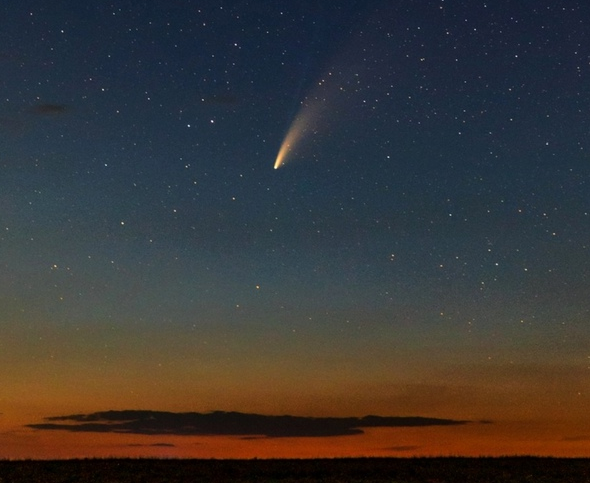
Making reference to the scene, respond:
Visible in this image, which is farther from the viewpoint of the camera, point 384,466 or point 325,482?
point 384,466

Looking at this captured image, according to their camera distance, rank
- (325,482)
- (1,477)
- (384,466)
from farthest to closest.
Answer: (384,466) < (1,477) < (325,482)

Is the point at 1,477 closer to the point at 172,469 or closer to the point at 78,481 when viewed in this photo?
the point at 78,481

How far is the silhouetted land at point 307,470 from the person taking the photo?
34.5 meters

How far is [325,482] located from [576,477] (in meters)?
9.39

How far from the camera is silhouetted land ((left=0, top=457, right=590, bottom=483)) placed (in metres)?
34.5

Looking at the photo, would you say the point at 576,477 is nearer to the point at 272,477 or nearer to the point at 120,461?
the point at 272,477

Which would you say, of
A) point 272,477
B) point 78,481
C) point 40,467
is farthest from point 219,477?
point 40,467

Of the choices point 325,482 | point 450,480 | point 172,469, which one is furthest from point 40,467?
point 450,480

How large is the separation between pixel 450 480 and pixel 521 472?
12.2 feet

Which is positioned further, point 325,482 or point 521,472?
point 521,472

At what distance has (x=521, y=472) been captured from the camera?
36.4 metres

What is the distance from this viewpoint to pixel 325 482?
33.2 metres

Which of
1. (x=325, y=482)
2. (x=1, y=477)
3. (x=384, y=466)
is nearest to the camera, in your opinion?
(x=325, y=482)

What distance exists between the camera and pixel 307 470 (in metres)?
36.6
